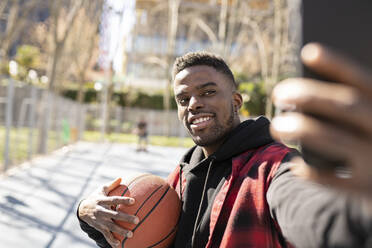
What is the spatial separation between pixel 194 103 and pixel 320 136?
136 cm

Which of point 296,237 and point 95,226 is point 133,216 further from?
point 296,237

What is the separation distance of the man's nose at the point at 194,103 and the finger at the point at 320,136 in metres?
1.31

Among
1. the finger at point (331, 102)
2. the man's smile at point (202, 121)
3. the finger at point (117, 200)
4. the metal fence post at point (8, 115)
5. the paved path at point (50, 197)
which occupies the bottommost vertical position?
the paved path at point (50, 197)

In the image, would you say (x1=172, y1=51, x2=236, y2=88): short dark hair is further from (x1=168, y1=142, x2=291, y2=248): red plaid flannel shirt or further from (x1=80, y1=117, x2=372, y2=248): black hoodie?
(x1=168, y1=142, x2=291, y2=248): red plaid flannel shirt

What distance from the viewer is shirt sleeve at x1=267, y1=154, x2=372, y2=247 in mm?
769

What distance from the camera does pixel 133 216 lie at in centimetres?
198

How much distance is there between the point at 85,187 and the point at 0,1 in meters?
6.31

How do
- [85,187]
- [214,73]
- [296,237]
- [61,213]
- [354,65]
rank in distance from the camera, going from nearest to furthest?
[354,65] < [296,237] < [214,73] < [61,213] < [85,187]

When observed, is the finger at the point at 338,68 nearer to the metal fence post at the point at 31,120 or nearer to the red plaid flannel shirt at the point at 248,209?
the red plaid flannel shirt at the point at 248,209

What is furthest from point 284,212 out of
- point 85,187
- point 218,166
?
point 85,187

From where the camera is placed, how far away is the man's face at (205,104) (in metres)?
2.04

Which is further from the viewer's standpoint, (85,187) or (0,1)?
(0,1)

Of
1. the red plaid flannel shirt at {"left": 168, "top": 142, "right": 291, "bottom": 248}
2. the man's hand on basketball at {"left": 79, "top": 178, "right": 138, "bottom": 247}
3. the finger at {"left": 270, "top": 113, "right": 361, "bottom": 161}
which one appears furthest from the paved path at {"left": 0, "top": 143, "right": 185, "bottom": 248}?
the finger at {"left": 270, "top": 113, "right": 361, "bottom": 161}

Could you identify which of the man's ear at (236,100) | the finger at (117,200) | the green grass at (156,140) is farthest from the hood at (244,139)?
the green grass at (156,140)
